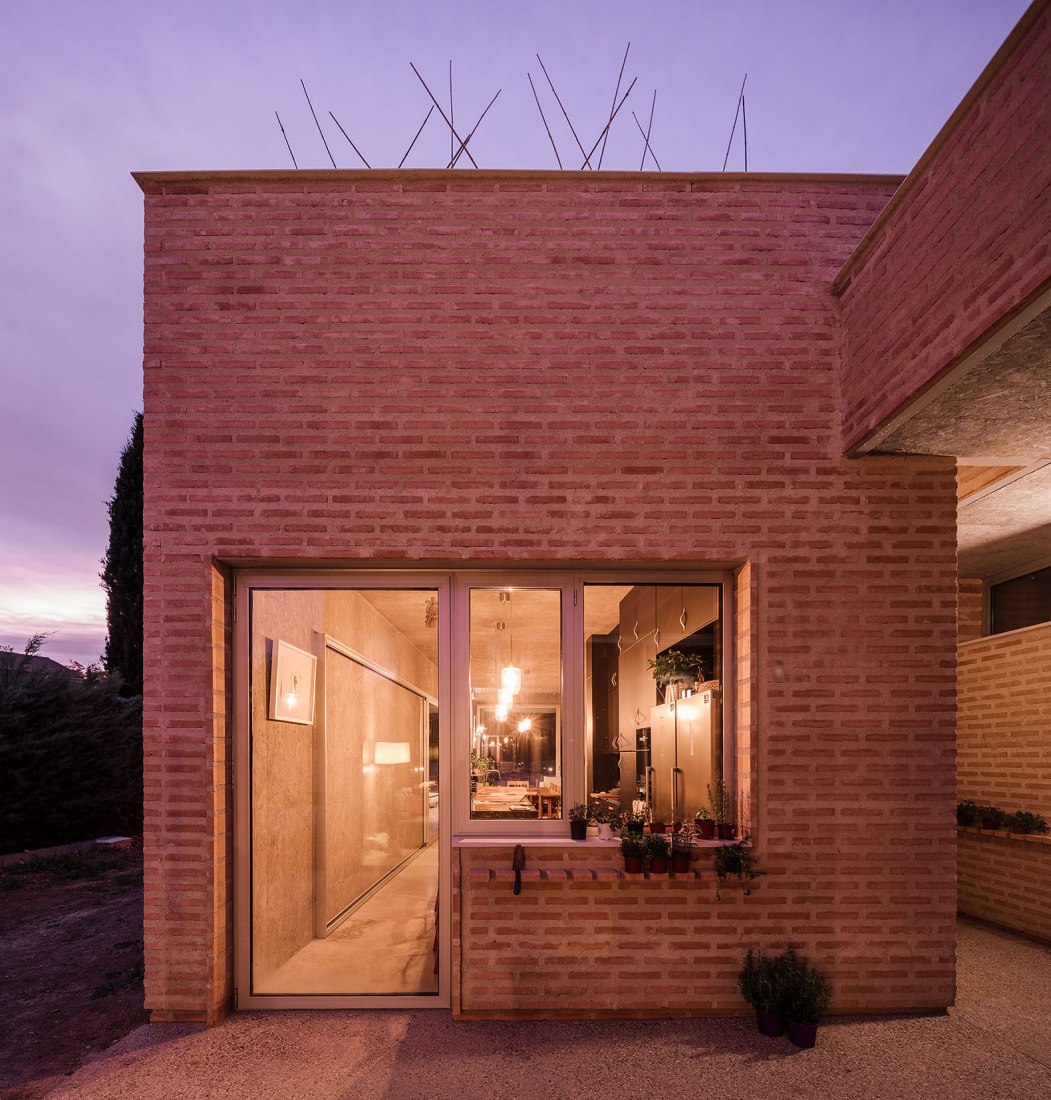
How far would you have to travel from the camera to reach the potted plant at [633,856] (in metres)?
4.21

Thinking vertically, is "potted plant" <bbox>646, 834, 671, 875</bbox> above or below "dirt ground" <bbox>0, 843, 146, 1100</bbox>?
above

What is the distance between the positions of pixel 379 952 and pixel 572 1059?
174 cm

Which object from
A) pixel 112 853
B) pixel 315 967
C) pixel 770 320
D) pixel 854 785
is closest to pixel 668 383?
pixel 770 320

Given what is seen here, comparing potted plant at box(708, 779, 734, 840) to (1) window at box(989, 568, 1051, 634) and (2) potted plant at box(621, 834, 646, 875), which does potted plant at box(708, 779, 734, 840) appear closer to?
(2) potted plant at box(621, 834, 646, 875)

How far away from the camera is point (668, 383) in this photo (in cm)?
446

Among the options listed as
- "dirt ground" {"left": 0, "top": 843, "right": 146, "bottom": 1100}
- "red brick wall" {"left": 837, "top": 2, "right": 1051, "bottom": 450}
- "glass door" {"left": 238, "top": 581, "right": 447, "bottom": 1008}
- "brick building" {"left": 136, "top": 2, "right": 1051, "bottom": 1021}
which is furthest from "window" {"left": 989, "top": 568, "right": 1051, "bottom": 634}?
"dirt ground" {"left": 0, "top": 843, "right": 146, "bottom": 1100}

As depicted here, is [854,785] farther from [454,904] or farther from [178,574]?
[178,574]

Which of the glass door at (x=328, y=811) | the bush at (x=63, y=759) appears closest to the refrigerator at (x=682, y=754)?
the glass door at (x=328, y=811)

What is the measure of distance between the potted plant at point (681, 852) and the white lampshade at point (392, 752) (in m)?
4.32

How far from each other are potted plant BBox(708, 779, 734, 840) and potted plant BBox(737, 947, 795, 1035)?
644mm

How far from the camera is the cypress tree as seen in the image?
15255mm

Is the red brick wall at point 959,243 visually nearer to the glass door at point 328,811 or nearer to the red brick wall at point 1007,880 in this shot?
the glass door at point 328,811

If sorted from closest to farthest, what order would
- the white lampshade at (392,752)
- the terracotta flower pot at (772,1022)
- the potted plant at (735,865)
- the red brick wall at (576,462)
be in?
the terracotta flower pot at (772,1022) < the potted plant at (735,865) < the red brick wall at (576,462) < the white lampshade at (392,752)

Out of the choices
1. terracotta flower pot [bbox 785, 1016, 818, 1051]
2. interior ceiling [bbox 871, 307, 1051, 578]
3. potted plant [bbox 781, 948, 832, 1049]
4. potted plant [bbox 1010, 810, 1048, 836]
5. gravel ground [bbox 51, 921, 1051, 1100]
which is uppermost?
interior ceiling [bbox 871, 307, 1051, 578]
